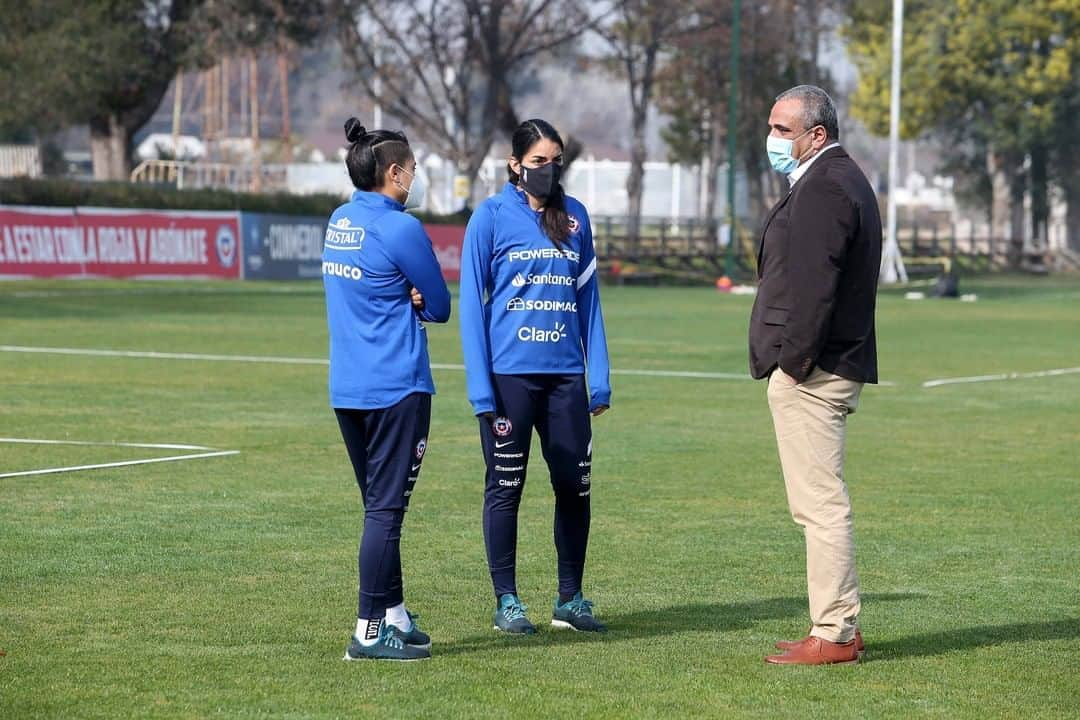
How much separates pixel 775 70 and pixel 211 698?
6322 cm

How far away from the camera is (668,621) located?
780 cm

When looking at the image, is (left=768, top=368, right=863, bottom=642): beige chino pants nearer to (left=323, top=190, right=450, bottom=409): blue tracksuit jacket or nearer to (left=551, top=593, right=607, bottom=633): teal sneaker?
(left=551, top=593, right=607, bottom=633): teal sneaker

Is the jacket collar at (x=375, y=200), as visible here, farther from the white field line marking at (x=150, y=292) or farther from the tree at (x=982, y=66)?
the tree at (x=982, y=66)

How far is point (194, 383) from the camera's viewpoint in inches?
735

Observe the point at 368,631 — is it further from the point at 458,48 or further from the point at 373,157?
the point at 458,48

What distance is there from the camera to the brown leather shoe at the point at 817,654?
6883 mm

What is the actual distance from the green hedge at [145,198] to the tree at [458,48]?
10298 mm

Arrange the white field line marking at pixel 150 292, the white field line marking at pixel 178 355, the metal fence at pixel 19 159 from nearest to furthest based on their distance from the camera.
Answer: the white field line marking at pixel 178 355 < the white field line marking at pixel 150 292 < the metal fence at pixel 19 159

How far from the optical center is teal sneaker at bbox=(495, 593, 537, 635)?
7441 mm

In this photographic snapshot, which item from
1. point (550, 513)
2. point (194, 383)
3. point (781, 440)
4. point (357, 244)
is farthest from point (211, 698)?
point (194, 383)

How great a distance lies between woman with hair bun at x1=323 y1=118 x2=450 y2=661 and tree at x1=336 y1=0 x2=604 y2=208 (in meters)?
50.5

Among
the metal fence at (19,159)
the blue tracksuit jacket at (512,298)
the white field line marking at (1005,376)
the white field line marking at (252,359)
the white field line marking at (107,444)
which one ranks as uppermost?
the metal fence at (19,159)

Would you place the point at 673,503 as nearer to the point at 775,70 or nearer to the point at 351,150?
the point at 351,150

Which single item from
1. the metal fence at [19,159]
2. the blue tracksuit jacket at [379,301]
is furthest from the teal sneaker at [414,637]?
the metal fence at [19,159]
